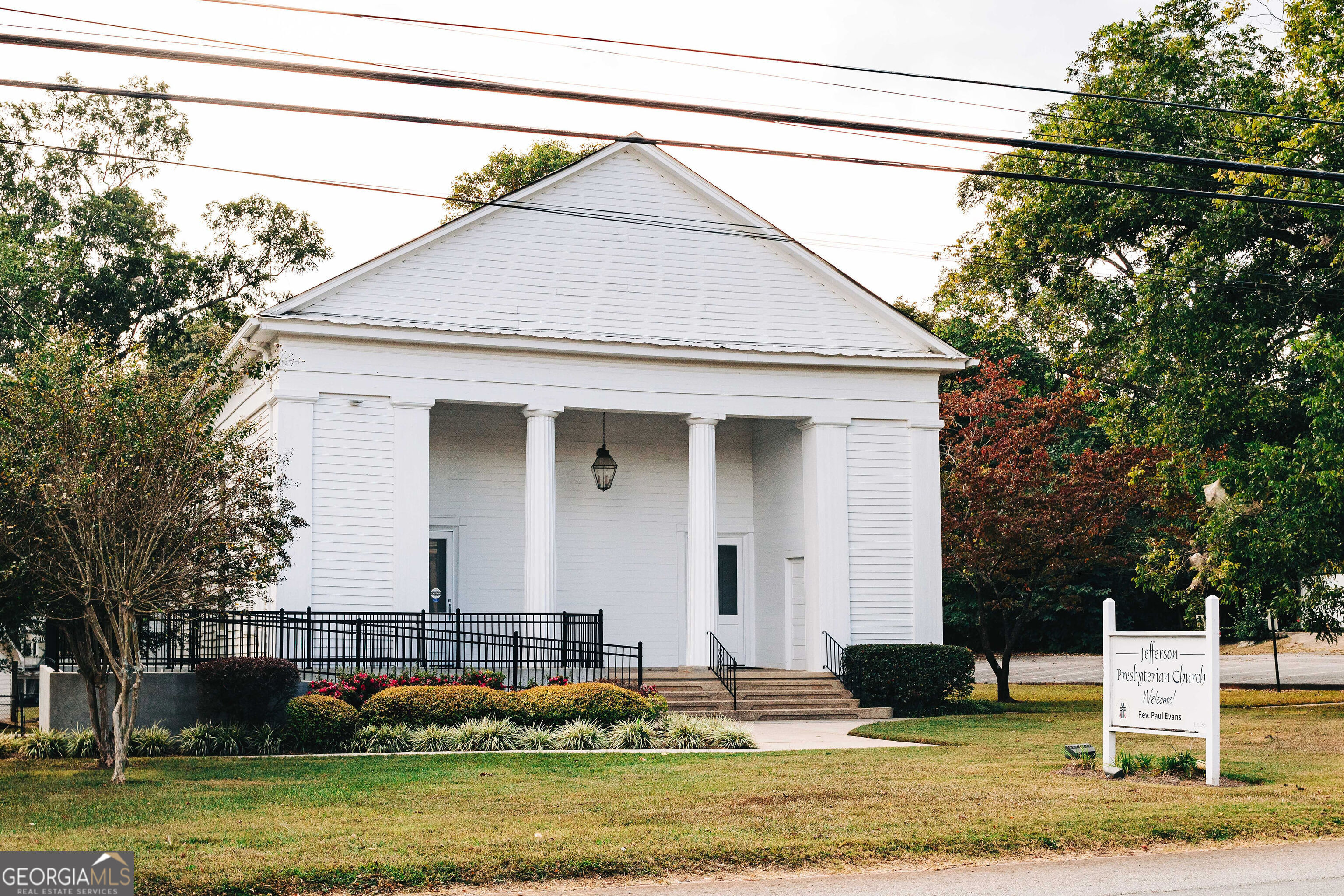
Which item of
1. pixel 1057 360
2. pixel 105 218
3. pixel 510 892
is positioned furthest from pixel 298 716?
pixel 105 218

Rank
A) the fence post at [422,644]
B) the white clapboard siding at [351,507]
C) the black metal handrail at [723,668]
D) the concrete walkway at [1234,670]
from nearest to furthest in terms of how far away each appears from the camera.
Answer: the fence post at [422,644], the white clapboard siding at [351,507], the black metal handrail at [723,668], the concrete walkway at [1234,670]

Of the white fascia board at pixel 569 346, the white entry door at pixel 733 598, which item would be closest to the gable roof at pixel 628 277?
the white fascia board at pixel 569 346

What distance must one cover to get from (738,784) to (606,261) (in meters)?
13.3

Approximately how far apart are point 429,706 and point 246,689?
2.40 metres

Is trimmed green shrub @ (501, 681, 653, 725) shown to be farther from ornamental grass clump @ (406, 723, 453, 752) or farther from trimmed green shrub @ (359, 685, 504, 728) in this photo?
ornamental grass clump @ (406, 723, 453, 752)

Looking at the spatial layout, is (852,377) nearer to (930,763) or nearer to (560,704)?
(560,704)

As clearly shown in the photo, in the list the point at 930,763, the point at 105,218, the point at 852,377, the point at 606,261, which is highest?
the point at 105,218

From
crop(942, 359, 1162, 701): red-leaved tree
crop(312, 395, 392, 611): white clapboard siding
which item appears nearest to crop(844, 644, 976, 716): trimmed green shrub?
crop(942, 359, 1162, 701): red-leaved tree

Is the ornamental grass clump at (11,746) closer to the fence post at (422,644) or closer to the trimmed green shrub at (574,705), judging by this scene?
the fence post at (422,644)

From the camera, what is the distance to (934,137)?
1205 centimetres

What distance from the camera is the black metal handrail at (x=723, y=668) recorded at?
21828mm

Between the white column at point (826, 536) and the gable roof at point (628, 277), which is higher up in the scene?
the gable roof at point (628, 277)

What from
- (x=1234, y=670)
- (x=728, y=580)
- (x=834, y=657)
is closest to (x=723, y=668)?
(x=834, y=657)

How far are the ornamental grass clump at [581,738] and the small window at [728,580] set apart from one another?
8.88 m
